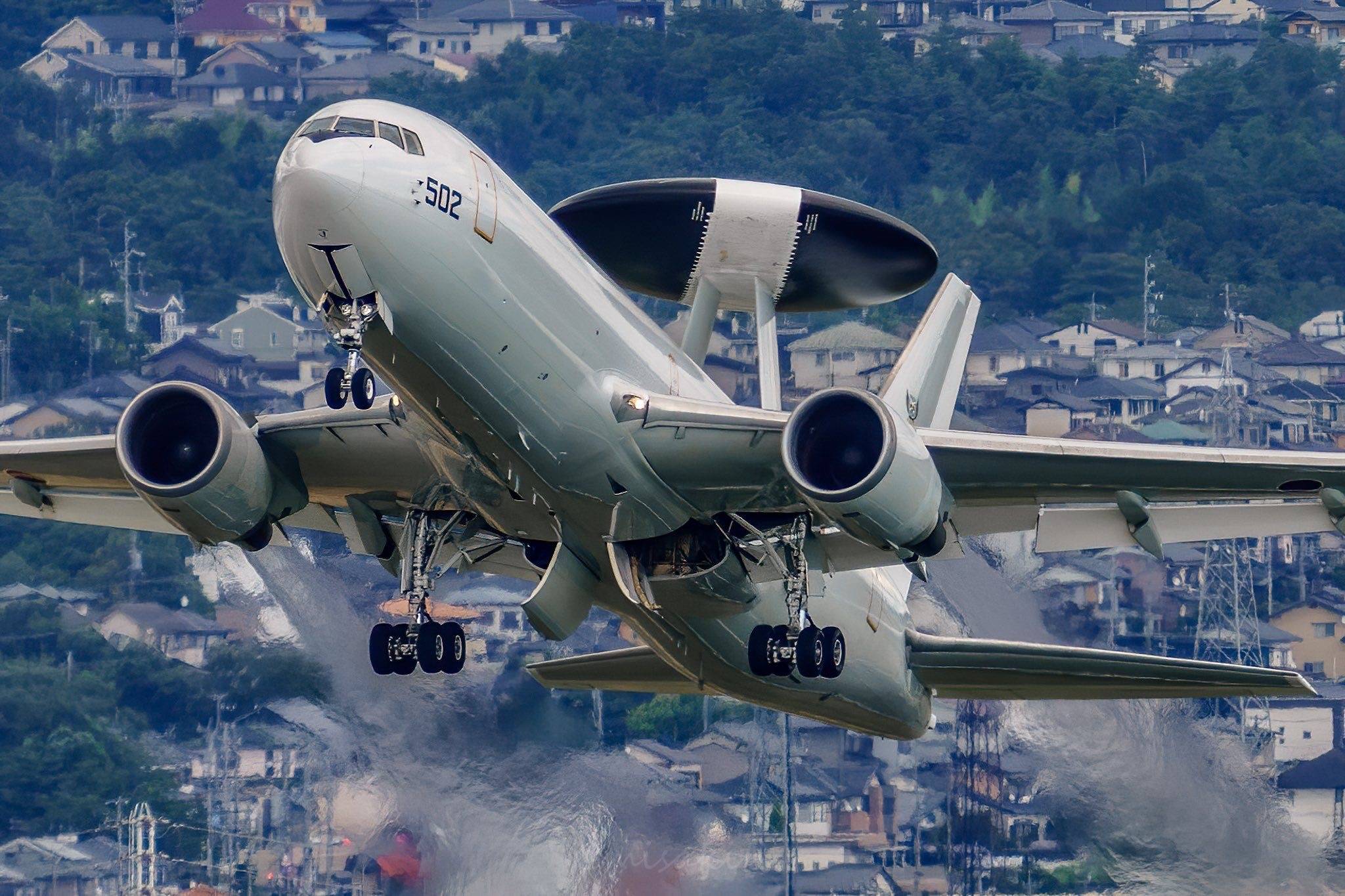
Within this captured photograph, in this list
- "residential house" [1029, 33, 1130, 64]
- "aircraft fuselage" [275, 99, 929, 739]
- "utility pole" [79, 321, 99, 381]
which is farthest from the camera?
"residential house" [1029, 33, 1130, 64]

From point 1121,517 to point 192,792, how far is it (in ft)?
118

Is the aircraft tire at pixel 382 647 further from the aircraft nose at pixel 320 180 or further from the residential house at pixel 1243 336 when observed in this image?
the residential house at pixel 1243 336

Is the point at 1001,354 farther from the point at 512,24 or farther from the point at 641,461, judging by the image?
the point at 641,461

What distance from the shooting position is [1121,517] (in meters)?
34.8

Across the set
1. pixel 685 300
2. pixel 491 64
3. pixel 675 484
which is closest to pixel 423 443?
pixel 675 484

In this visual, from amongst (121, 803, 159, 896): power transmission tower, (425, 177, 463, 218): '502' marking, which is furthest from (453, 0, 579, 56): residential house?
(425, 177, 463, 218): '502' marking

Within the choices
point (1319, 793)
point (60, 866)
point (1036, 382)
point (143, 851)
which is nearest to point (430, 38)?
point (1036, 382)

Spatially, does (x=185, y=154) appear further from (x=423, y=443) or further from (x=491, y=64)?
(x=423, y=443)

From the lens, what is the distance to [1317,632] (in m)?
83.6

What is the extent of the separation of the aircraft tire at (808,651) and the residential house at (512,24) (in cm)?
14612

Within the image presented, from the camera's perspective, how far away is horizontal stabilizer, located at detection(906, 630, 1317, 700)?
35750mm

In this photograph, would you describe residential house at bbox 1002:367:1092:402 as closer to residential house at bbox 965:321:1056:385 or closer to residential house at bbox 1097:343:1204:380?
residential house at bbox 965:321:1056:385

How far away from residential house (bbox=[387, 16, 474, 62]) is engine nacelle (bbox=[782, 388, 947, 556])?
148 m

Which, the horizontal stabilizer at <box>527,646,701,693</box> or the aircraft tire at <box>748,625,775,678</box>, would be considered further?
the horizontal stabilizer at <box>527,646,701,693</box>
